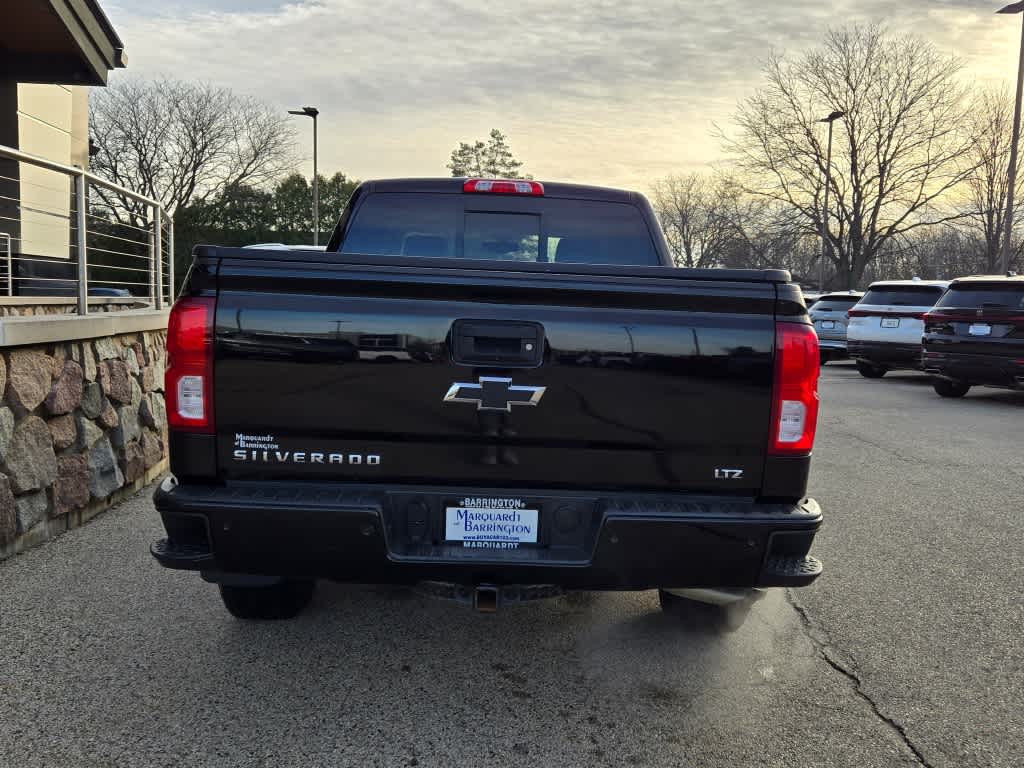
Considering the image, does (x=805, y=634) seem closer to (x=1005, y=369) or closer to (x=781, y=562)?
(x=781, y=562)

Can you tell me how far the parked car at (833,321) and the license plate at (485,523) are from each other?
57.9 feet

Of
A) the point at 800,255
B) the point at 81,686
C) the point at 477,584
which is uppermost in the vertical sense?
the point at 800,255

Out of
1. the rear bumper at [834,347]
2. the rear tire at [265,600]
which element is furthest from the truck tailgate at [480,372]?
the rear bumper at [834,347]

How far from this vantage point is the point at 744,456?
2.77 metres

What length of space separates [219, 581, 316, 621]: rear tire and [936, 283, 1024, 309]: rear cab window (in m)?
11.2

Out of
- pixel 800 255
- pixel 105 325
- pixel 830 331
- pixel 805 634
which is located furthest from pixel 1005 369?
pixel 800 255

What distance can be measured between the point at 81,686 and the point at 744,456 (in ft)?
8.48

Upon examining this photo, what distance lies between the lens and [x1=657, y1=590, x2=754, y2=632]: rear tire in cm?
359

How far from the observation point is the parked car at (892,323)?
1516 cm

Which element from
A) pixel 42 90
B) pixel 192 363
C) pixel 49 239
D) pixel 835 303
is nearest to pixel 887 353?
pixel 835 303

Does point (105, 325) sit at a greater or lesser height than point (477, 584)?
greater

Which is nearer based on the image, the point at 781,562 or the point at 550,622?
the point at 781,562

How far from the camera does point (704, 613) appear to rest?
12.0 ft

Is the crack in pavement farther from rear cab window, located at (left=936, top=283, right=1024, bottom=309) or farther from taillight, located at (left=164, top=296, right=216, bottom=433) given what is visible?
rear cab window, located at (left=936, top=283, right=1024, bottom=309)
